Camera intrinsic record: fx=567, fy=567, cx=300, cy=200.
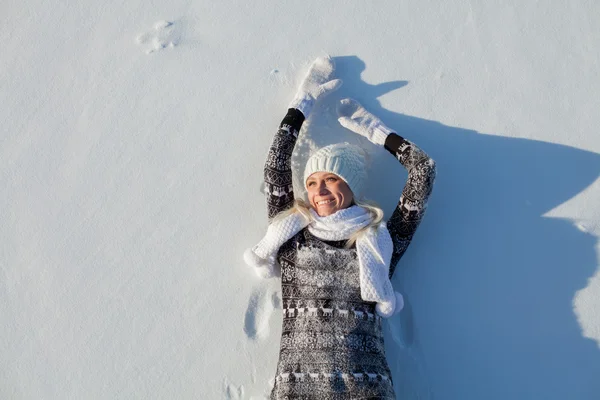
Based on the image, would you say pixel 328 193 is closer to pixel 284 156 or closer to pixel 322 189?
pixel 322 189

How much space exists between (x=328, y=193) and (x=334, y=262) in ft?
0.77

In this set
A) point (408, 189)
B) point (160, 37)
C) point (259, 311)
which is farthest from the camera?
point (160, 37)

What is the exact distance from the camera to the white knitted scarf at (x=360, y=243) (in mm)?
1875

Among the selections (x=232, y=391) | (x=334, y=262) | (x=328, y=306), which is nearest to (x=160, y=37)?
(x=334, y=262)

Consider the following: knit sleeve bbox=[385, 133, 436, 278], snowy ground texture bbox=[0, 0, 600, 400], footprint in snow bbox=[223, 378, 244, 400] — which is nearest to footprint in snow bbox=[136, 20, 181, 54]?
snowy ground texture bbox=[0, 0, 600, 400]

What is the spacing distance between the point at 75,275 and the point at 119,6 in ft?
3.55

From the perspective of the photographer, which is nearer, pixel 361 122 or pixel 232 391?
pixel 232 391

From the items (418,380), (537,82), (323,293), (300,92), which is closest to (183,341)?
(323,293)

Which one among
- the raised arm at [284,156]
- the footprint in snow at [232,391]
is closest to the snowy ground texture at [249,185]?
the footprint in snow at [232,391]

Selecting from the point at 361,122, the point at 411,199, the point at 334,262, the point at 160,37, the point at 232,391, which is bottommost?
the point at 232,391

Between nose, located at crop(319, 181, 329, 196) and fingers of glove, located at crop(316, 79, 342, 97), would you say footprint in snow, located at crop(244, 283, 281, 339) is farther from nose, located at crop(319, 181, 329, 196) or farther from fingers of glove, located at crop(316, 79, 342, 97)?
fingers of glove, located at crop(316, 79, 342, 97)

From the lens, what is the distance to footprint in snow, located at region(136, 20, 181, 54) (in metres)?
2.27

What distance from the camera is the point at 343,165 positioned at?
6.38ft

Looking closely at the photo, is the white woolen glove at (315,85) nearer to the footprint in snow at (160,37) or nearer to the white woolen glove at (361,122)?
the white woolen glove at (361,122)
